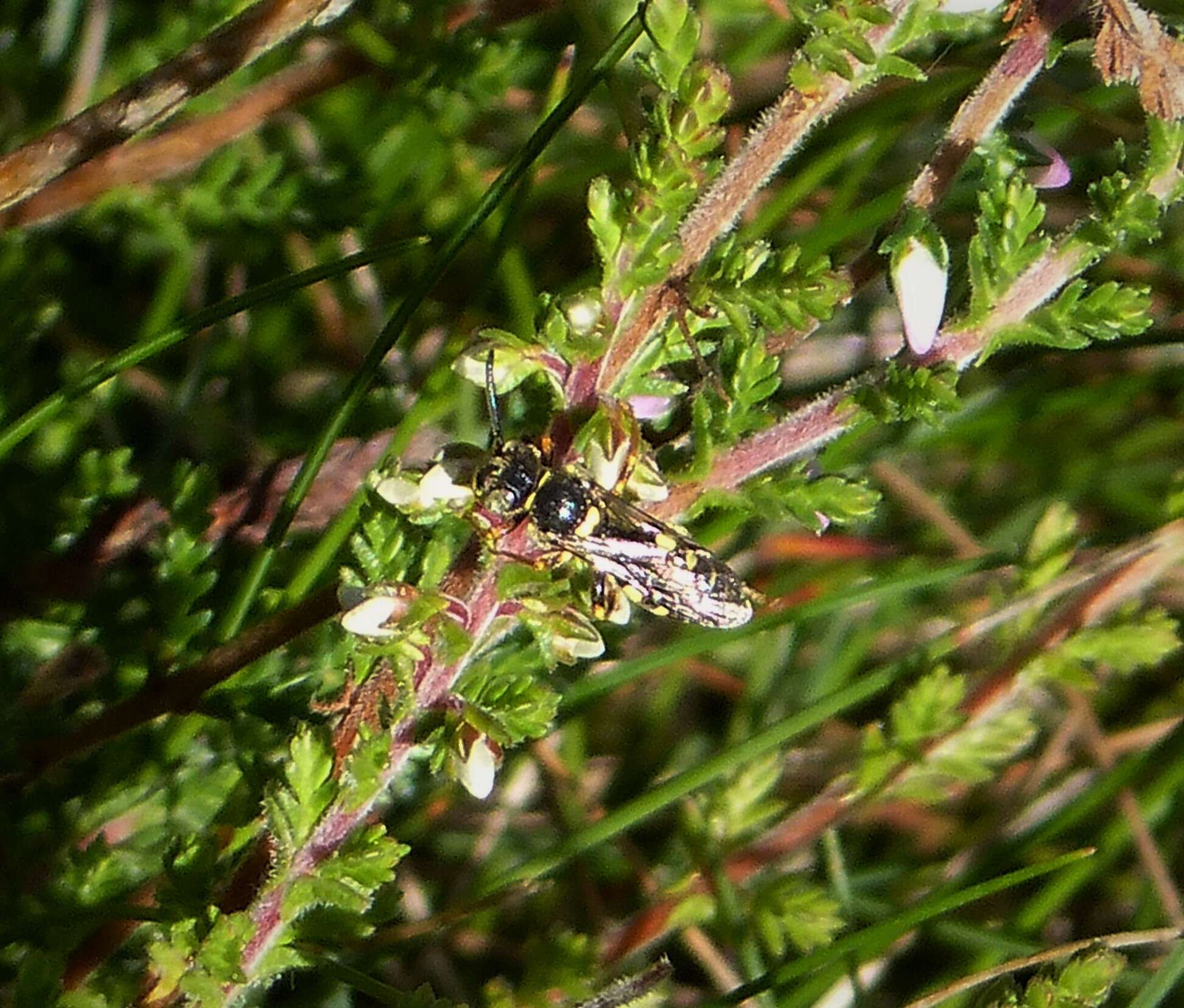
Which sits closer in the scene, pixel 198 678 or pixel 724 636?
pixel 198 678

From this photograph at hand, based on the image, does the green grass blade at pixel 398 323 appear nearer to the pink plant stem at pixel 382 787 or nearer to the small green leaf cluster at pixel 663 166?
the small green leaf cluster at pixel 663 166

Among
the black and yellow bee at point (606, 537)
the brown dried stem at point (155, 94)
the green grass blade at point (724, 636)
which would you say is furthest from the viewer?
the green grass blade at point (724, 636)

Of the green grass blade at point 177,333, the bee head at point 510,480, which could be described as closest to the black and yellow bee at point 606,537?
the bee head at point 510,480

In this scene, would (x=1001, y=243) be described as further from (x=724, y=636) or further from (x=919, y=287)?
(x=724, y=636)

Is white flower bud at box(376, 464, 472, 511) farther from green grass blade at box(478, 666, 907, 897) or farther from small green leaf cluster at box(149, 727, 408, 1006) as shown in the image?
green grass blade at box(478, 666, 907, 897)

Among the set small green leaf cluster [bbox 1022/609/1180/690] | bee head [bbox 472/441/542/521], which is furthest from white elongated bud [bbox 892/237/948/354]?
small green leaf cluster [bbox 1022/609/1180/690]

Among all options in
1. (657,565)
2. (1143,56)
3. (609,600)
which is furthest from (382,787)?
(1143,56)
